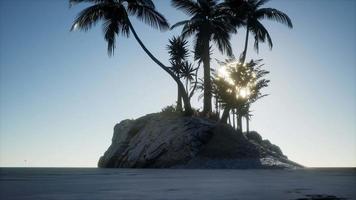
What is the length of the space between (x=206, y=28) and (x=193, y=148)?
11.3m

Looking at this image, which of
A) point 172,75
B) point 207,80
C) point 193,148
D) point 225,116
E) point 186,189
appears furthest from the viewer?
point 207,80

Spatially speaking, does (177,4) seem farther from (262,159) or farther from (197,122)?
(262,159)

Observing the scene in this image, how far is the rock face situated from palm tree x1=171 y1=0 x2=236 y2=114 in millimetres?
4567

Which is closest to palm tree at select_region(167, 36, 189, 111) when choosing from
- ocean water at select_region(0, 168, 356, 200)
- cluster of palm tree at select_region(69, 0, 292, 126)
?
cluster of palm tree at select_region(69, 0, 292, 126)

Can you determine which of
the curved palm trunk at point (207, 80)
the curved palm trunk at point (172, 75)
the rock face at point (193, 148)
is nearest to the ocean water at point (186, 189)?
the rock face at point (193, 148)

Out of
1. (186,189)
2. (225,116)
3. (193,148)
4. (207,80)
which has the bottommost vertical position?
(186,189)

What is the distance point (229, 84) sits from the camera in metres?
32.3

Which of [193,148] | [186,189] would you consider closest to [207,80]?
[193,148]

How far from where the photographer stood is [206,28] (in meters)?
30.6

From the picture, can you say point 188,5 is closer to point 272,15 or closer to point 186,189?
point 272,15

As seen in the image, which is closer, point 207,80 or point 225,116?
point 225,116

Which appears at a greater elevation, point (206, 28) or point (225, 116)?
point (206, 28)

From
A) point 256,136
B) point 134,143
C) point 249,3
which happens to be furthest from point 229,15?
point 256,136

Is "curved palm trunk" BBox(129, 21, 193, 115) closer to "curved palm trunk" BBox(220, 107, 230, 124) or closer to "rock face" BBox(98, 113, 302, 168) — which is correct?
"rock face" BBox(98, 113, 302, 168)
